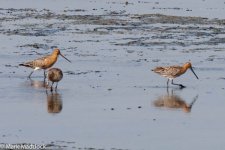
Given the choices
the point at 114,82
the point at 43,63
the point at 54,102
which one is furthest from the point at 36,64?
the point at 54,102

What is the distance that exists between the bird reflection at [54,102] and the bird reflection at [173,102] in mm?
1925

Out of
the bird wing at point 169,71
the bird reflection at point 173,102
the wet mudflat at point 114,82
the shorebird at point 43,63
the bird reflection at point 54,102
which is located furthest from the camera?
the shorebird at point 43,63

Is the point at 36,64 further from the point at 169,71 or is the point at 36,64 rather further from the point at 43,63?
the point at 169,71

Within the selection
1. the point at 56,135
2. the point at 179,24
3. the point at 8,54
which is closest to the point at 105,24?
the point at 179,24

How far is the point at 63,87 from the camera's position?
20109 millimetres

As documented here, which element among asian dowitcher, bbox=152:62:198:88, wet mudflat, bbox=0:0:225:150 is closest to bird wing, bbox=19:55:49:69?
wet mudflat, bbox=0:0:225:150

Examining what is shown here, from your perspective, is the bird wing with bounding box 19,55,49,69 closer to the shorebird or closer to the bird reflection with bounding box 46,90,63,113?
the shorebird

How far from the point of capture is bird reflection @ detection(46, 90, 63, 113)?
56.4 ft

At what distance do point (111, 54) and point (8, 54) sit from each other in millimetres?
2919

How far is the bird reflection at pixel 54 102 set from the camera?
1720cm

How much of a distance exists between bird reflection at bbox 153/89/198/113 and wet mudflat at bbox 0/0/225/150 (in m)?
0.02

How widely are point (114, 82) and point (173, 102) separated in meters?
2.69

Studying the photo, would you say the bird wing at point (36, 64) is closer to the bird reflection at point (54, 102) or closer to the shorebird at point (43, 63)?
the shorebird at point (43, 63)

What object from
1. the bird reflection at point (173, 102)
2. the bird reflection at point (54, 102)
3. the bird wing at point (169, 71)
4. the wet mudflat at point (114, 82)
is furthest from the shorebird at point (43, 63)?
the bird reflection at point (173, 102)
